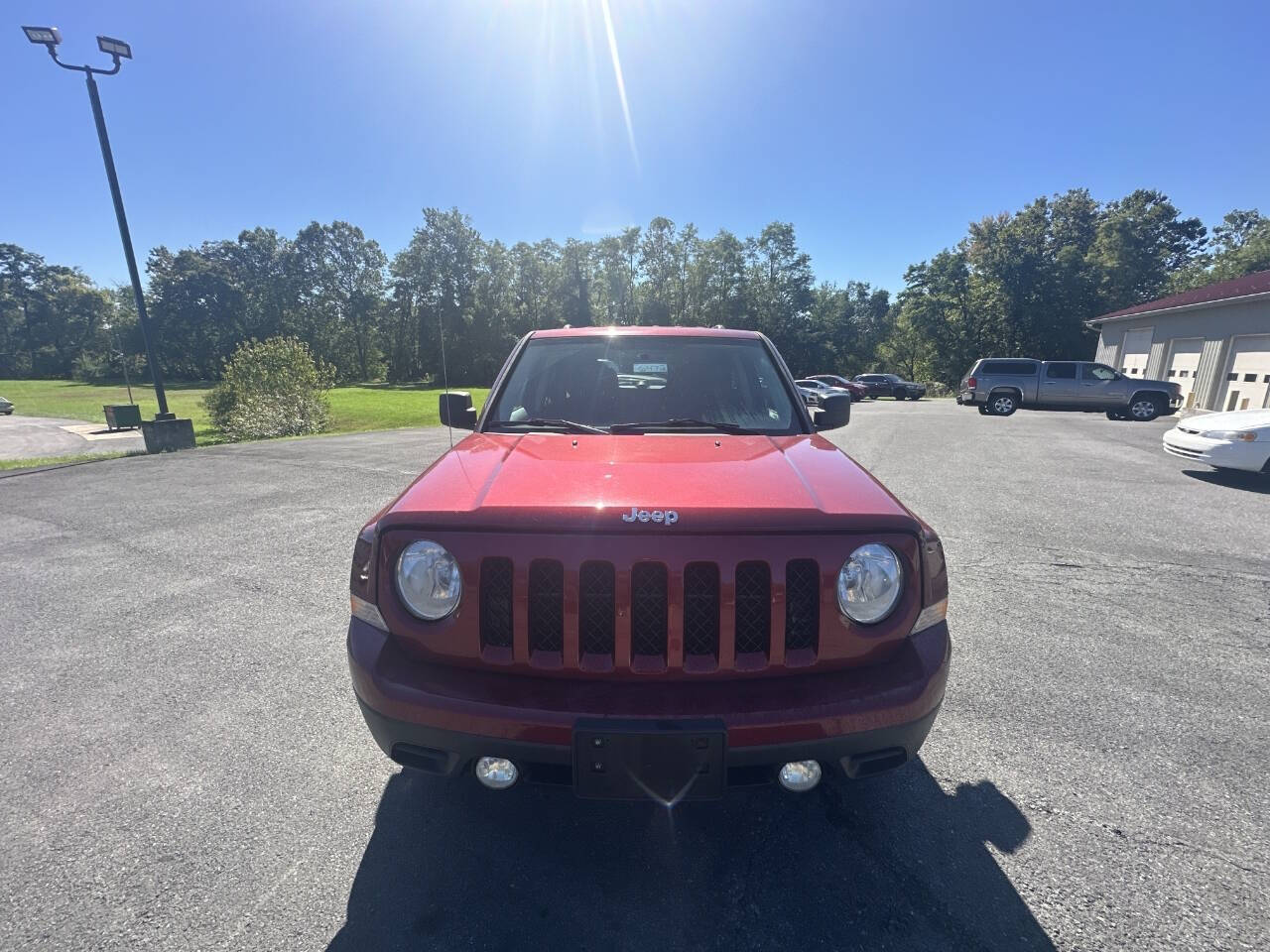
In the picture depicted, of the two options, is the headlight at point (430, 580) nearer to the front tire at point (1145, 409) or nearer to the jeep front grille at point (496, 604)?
the jeep front grille at point (496, 604)

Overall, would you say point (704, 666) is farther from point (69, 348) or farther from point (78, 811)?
point (69, 348)

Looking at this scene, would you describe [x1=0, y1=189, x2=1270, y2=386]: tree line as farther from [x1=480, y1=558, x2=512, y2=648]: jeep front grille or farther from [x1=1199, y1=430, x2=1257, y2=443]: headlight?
[x1=480, y1=558, x2=512, y2=648]: jeep front grille

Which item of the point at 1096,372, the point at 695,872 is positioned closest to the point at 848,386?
the point at 1096,372

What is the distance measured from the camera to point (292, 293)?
73.1 meters

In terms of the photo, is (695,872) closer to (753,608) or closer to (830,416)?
(753,608)

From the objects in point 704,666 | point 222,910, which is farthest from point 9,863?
point 704,666

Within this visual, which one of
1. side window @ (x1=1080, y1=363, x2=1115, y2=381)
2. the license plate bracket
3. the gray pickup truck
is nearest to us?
the license plate bracket

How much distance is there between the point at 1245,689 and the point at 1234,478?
24.7ft

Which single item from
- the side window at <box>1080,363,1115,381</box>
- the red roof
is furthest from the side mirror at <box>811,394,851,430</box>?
the red roof

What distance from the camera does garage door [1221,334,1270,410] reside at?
52.5 ft

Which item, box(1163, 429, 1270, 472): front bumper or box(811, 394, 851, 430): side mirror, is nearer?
box(811, 394, 851, 430): side mirror

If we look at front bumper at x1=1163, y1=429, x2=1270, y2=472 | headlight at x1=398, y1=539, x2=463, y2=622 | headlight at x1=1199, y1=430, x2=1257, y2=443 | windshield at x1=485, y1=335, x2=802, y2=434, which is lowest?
front bumper at x1=1163, y1=429, x2=1270, y2=472

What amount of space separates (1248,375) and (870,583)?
23.1 metres

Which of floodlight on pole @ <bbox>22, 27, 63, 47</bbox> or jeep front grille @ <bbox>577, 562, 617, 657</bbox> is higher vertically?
floodlight on pole @ <bbox>22, 27, 63, 47</bbox>
